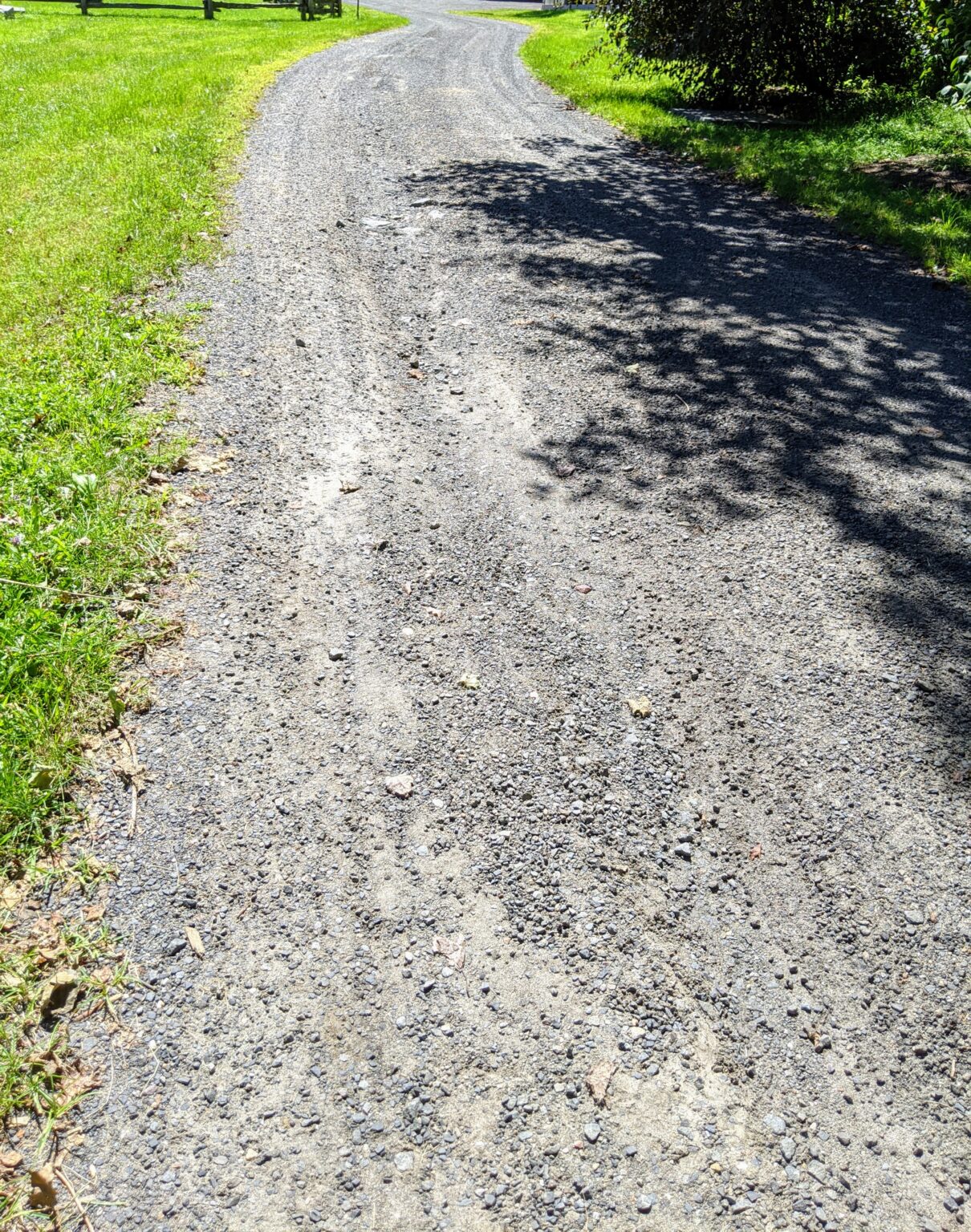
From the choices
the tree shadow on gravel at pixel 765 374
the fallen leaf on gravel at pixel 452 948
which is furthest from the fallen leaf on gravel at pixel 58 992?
the tree shadow on gravel at pixel 765 374

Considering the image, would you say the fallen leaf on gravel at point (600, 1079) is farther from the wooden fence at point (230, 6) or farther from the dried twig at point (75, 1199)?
the wooden fence at point (230, 6)

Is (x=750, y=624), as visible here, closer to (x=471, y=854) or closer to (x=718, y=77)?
(x=471, y=854)

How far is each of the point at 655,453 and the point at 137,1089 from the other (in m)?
3.67

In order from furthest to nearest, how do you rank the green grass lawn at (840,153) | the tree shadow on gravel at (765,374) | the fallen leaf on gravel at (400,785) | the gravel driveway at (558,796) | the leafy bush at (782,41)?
the leafy bush at (782,41), the green grass lawn at (840,153), the tree shadow on gravel at (765,374), the fallen leaf on gravel at (400,785), the gravel driveway at (558,796)

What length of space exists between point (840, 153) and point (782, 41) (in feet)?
11.2

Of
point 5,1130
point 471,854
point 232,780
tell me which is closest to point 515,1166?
point 471,854

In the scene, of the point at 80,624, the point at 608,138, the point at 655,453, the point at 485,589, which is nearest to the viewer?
the point at 80,624

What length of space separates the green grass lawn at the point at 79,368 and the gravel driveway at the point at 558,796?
0.29m

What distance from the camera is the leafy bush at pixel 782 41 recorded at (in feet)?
38.6

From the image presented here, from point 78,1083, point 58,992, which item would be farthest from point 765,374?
point 78,1083

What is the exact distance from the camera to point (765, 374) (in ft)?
17.4

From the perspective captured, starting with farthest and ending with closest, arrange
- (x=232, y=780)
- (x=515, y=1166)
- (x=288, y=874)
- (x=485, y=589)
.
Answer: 1. (x=485, y=589)
2. (x=232, y=780)
3. (x=288, y=874)
4. (x=515, y=1166)

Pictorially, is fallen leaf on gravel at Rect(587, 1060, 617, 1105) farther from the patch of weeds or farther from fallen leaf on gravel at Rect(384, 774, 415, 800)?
the patch of weeds

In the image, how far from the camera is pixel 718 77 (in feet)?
41.4
